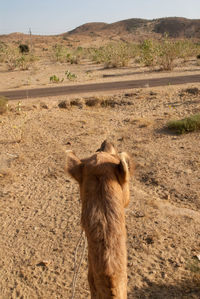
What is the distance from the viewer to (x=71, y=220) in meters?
5.02

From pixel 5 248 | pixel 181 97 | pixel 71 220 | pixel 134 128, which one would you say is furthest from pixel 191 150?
pixel 181 97

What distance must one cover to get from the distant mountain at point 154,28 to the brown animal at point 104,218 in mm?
99537

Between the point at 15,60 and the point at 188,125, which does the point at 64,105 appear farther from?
the point at 15,60

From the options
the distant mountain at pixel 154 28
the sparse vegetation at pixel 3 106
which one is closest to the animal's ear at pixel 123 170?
the sparse vegetation at pixel 3 106

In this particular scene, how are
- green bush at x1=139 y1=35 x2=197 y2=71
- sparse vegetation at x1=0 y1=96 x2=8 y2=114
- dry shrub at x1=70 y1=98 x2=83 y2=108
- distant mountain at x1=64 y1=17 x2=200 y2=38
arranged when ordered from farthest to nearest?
distant mountain at x1=64 y1=17 x2=200 y2=38 < green bush at x1=139 y1=35 x2=197 y2=71 < dry shrub at x1=70 y1=98 x2=83 y2=108 < sparse vegetation at x1=0 y1=96 x2=8 y2=114

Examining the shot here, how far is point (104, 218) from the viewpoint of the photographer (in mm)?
1587

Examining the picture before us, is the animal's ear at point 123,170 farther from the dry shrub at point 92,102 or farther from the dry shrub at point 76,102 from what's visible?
the dry shrub at point 76,102

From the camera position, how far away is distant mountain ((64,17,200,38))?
4064 inches

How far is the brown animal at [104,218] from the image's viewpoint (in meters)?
1.51

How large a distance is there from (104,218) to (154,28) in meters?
122

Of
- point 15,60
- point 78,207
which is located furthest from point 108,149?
point 15,60

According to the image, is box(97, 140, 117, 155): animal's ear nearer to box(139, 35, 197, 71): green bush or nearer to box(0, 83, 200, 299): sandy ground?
box(0, 83, 200, 299): sandy ground

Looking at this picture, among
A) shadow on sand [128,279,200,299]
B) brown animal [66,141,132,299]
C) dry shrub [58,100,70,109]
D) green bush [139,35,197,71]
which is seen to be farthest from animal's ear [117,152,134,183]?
green bush [139,35,197,71]

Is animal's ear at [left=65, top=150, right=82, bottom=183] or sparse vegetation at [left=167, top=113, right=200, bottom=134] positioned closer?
animal's ear at [left=65, top=150, right=82, bottom=183]
